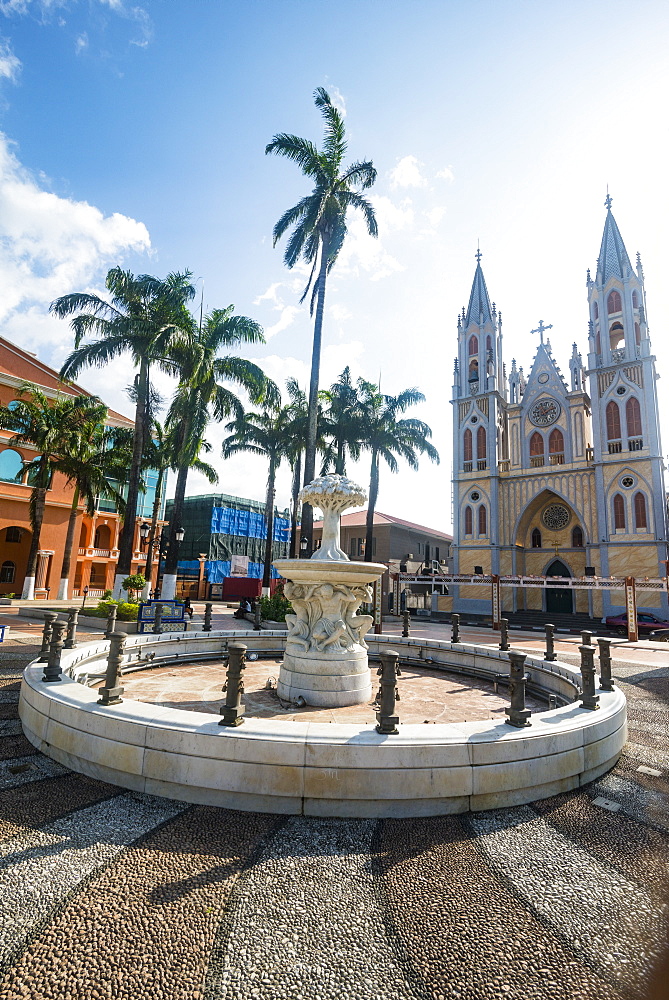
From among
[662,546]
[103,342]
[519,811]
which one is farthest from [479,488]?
[519,811]

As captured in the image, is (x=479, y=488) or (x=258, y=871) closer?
(x=258, y=871)

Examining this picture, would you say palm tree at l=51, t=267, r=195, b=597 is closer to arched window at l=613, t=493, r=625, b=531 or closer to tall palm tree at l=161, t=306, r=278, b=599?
tall palm tree at l=161, t=306, r=278, b=599

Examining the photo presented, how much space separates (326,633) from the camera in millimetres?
7398

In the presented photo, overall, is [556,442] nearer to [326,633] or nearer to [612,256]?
[612,256]

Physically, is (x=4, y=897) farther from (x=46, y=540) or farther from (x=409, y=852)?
(x=46, y=540)

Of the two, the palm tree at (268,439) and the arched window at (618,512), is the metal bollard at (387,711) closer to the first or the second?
the palm tree at (268,439)

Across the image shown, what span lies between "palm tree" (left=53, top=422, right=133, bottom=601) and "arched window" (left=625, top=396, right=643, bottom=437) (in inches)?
1274

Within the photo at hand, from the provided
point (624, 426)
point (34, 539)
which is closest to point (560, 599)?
point (624, 426)

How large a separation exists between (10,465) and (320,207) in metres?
23.5

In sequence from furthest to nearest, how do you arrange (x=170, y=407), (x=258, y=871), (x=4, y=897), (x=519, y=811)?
(x=170, y=407) → (x=519, y=811) → (x=258, y=871) → (x=4, y=897)

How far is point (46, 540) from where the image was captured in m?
30.2

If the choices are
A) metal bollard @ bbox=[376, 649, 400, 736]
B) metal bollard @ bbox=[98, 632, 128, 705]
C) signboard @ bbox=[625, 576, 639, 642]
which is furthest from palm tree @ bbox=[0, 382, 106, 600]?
signboard @ bbox=[625, 576, 639, 642]

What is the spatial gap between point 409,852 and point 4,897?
2.77 m

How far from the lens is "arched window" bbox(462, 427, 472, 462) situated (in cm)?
3866
